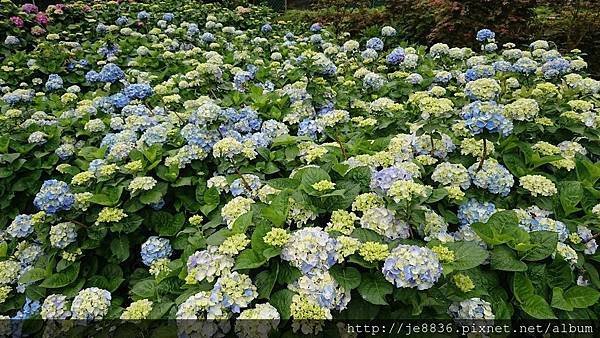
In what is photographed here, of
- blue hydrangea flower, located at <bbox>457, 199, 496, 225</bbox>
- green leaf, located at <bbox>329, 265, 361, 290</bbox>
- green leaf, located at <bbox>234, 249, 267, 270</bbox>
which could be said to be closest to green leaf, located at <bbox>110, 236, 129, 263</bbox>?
green leaf, located at <bbox>234, 249, 267, 270</bbox>

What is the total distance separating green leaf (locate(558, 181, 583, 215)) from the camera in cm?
182

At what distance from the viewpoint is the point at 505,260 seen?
1.51 metres

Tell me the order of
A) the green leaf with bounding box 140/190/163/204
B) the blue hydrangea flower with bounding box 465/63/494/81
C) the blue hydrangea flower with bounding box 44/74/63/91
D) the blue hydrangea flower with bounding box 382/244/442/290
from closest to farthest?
the blue hydrangea flower with bounding box 382/244/442/290 → the green leaf with bounding box 140/190/163/204 → the blue hydrangea flower with bounding box 465/63/494/81 → the blue hydrangea flower with bounding box 44/74/63/91

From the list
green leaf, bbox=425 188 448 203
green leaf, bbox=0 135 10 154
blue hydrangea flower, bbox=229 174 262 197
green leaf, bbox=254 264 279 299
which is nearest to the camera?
green leaf, bbox=254 264 279 299

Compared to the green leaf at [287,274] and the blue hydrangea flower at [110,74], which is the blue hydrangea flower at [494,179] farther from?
the blue hydrangea flower at [110,74]

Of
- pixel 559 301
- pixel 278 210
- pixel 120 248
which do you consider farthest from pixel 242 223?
pixel 559 301

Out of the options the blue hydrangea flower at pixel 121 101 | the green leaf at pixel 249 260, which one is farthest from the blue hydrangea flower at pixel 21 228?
the green leaf at pixel 249 260

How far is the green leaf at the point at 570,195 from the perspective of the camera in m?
1.82

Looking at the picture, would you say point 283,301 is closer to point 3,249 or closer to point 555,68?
point 3,249

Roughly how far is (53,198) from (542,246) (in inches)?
71.9

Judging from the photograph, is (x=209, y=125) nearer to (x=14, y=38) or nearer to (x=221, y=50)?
(x=221, y=50)

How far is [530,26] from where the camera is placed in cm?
592

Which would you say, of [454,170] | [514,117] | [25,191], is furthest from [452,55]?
[25,191]

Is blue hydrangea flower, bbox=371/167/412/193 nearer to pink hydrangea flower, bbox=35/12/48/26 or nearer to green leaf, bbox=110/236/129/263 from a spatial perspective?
green leaf, bbox=110/236/129/263
